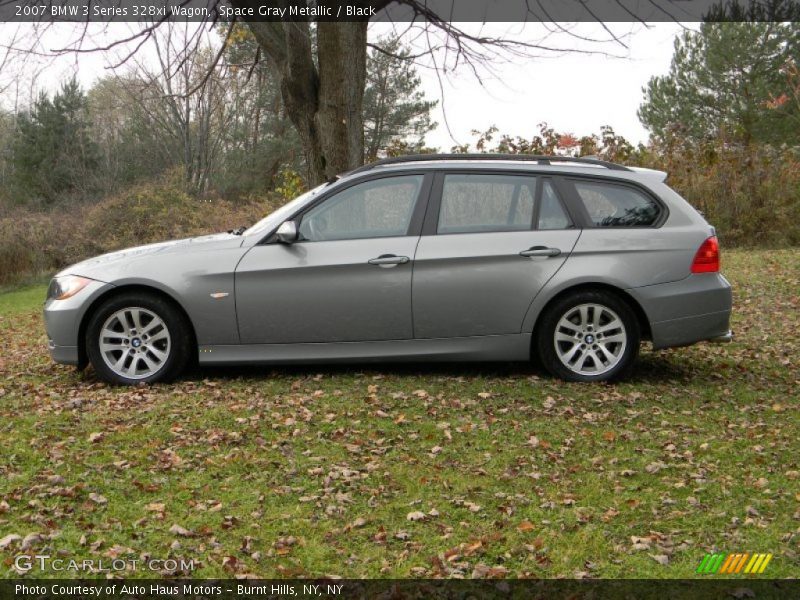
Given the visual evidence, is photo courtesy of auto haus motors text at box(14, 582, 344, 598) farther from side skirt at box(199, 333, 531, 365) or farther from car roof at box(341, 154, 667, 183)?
car roof at box(341, 154, 667, 183)

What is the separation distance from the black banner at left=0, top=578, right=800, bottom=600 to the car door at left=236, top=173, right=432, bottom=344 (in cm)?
358

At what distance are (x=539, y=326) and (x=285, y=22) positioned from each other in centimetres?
633

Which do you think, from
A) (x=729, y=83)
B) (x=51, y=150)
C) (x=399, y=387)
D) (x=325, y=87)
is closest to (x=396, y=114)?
(x=729, y=83)

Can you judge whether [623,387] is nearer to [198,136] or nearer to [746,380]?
[746,380]

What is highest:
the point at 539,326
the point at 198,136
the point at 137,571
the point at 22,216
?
the point at 198,136

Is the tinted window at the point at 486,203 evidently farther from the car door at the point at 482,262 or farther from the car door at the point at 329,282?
the car door at the point at 329,282

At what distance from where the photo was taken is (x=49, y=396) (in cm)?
758

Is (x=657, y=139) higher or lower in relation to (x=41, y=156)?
lower

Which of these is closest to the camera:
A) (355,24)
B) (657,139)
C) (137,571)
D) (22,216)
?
(137,571)

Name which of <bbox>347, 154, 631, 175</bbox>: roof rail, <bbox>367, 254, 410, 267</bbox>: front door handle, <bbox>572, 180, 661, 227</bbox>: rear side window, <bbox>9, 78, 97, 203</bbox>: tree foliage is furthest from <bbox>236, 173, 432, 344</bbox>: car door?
<bbox>9, 78, 97, 203</bbox>: tree foliage

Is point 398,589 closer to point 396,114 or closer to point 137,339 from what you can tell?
point 137,339

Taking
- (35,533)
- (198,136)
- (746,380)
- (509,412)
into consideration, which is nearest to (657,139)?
(746,380)

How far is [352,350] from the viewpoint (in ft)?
25.2

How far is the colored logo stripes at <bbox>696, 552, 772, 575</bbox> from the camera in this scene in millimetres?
4359
